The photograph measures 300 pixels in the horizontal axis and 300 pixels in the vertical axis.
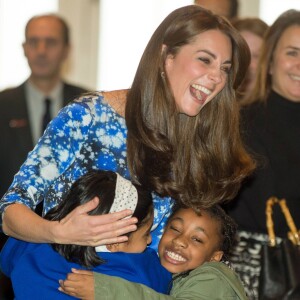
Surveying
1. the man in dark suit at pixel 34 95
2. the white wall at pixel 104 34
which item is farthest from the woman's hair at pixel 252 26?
the white wall at pixel 104 34

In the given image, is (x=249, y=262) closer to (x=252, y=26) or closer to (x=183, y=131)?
(x=183, y=131)

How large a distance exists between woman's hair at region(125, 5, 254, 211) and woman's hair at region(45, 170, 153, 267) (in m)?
0.23

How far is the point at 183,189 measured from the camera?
145 inches

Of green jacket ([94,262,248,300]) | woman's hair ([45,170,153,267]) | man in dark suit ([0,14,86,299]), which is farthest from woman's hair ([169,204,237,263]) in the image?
man in dark suit ([0,14,86,299])

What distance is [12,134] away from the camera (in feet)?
19.7

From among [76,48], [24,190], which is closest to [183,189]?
[24,190]

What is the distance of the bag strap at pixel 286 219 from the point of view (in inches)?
172

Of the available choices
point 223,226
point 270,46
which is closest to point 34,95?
point 270,46

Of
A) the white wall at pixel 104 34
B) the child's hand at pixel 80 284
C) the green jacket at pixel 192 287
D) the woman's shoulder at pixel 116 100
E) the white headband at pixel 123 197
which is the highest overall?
the woman's shoulder at pixel 116 100

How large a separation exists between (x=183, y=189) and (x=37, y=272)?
75cm

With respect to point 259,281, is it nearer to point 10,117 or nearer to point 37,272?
point 37,272

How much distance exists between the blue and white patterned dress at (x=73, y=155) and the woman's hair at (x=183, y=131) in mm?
63

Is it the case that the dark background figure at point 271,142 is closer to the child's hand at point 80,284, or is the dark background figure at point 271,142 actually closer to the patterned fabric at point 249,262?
the patterned fabric at point 249,262

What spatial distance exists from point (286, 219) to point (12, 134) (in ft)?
7.22
